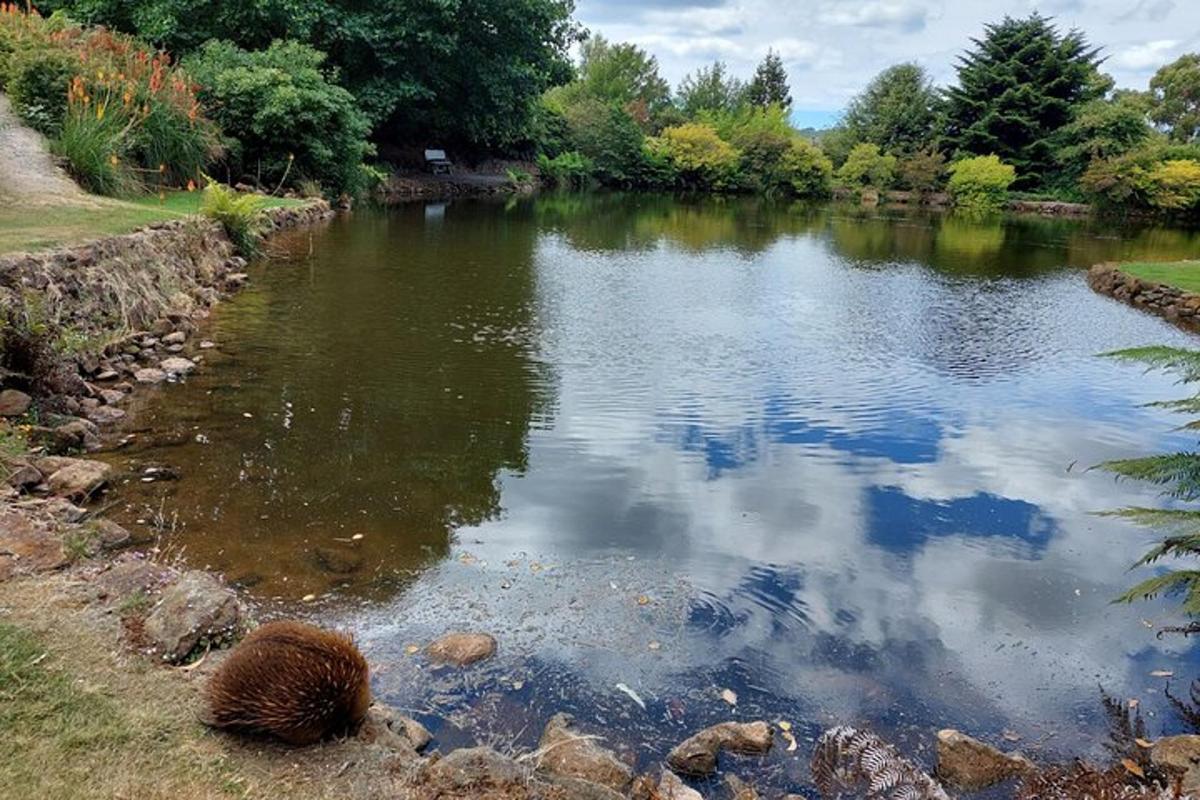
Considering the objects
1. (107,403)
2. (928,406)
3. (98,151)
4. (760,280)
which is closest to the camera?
(107,403)

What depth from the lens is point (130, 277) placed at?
877cm

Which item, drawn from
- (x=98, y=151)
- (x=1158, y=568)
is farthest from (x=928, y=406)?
(x=98, y=151)

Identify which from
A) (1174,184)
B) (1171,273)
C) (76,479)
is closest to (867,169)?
(1174,184)

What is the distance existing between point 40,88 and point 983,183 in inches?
A: 1654

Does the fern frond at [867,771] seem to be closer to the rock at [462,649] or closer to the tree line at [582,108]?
the rock at [462,649]

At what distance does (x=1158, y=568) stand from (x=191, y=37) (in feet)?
86.4

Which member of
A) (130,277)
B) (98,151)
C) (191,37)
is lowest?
(130,277)

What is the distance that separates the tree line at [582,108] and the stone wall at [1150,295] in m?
17.8

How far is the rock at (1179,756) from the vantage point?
11.0 ft

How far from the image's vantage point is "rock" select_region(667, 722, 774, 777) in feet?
10.9

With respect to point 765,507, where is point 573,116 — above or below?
above

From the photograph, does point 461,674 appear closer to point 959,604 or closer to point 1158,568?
point 959,604

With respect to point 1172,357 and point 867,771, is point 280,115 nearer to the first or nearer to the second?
point 1172,357

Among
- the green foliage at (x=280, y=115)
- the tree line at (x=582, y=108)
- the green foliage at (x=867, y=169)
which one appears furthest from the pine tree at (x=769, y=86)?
the green foliage at (x=280, y=115)
